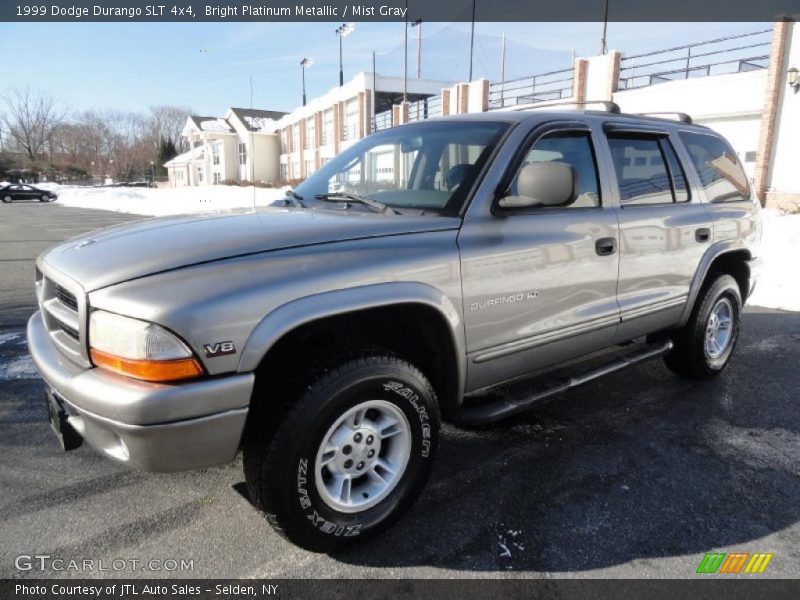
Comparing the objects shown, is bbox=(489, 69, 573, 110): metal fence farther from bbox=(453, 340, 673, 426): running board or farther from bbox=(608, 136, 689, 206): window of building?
bbox=(453, 340, 673, 426): running board

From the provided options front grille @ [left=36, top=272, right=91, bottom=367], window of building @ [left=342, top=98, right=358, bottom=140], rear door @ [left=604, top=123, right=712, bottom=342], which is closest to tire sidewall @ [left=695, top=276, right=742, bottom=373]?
rear door @ [left=604, top=123, right=712, bottom=342]

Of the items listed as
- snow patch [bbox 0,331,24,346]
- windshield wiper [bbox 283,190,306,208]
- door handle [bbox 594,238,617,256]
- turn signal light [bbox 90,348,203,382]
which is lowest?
snow patch [bbox 0,331,24,346]

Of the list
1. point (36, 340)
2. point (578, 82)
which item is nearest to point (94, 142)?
point (578, 82)

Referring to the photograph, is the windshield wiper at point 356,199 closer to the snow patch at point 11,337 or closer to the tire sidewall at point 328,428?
the tire sidewall at point 328,428

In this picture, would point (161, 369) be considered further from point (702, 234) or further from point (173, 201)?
point (173, 201)

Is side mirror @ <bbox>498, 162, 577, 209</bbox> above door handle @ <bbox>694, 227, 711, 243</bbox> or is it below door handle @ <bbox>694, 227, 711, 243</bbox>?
above

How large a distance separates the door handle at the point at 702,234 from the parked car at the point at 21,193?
49.4m

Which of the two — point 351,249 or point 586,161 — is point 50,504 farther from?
point 586,161

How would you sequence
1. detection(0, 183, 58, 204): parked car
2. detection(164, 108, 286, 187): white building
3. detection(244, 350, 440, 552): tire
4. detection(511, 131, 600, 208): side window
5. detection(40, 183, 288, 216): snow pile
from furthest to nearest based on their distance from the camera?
detection(164, 108, 286, 187): white building → detection(0, 183, 58, 204): parked car → detection(40, 183, 288, 216): snow pile → detection(511, 131, 600, 208): side window → detection(244, 350, 440, 552): tire

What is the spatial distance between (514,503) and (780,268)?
839 centimetres

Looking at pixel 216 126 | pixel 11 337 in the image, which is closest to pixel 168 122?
pixel 216 126

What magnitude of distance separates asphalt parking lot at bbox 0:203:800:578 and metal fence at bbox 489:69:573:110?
2131 cm

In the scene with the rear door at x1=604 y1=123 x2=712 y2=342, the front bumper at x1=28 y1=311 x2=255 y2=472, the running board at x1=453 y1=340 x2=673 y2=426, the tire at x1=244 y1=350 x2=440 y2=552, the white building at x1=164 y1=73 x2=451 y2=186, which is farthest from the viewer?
the white building at x1=164 y1=73 x2=451 y2=186

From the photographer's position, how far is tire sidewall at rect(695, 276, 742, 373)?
4.34 meters
